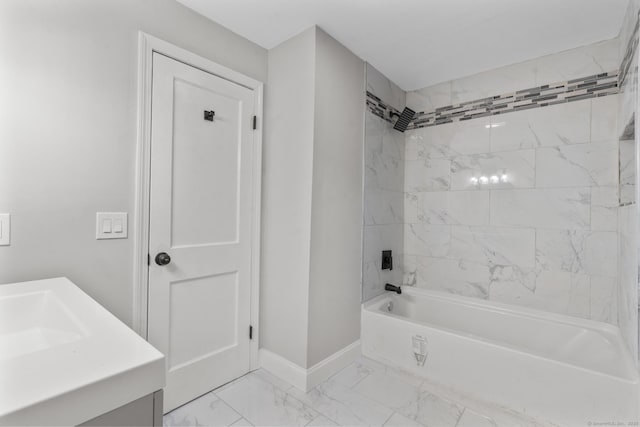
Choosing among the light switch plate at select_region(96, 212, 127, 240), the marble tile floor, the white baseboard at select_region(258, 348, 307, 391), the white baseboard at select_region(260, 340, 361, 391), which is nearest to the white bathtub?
the marble tile floor

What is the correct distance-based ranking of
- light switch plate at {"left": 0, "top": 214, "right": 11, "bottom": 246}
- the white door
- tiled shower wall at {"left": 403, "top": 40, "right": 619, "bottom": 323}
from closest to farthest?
light switch plate at {"left": 0, "top": 214, "right": 11, "bottom": 246}
the white door
tiled shower wall at {"left": 403, "top": 40, "right": 619, "bottom": 323}

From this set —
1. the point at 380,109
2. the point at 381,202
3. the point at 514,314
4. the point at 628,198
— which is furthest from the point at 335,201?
the point at 628,198

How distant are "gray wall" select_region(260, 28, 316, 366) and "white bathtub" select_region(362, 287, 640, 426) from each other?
0.67 meters

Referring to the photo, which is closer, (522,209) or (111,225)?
(111,225)

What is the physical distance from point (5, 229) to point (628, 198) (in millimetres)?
3082

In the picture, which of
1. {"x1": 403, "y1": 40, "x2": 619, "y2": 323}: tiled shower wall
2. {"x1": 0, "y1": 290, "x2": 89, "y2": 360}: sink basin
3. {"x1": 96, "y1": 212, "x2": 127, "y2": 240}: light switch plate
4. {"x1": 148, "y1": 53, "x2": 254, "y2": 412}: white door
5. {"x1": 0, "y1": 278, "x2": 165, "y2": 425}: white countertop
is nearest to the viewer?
{"x1": 0, "y1": 278, "x2": 165, "y2": 425}: white countertop

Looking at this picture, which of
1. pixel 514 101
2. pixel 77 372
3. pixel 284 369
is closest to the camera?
pixel 77 372

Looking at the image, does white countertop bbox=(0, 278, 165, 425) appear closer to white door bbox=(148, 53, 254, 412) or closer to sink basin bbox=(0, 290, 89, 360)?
sink basin bbox=(0, 290, 89, 360)

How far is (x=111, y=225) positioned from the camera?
1.52 m

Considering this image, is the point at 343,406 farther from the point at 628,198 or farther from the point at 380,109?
the point at 380,109

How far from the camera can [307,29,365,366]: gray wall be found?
2.02 metres

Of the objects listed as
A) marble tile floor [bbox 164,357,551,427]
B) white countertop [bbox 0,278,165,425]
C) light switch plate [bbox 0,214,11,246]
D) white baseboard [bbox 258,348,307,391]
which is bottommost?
marble tile floor [bbox 164,357,551,427]

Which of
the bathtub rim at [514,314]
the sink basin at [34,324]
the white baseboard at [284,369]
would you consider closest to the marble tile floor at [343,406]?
the white baseboard at [284,369]

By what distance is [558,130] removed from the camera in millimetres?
2252
